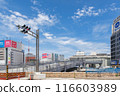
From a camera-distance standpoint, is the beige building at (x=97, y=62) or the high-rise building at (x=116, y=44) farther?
the beige building at (x=97, y=62)

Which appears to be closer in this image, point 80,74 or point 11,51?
point 80,74

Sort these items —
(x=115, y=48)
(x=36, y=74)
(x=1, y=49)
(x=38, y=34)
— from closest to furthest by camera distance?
1. (x=36, y=74)
2. (x=38, y=34)
3. (x=115, y=48)
4. (x=1, y=49)

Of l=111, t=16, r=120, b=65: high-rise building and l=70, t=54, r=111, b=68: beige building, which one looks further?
l=70, t=54, r=111, b=68: beige building

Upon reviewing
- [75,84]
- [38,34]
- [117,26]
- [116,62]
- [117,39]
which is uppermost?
[117,26]

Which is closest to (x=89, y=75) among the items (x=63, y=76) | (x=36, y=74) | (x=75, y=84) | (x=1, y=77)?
(x=63, y=76)

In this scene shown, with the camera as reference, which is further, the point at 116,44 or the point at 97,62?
the point at 97,62

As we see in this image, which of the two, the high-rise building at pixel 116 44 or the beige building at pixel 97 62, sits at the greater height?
the high-rise building at pixel 116 44

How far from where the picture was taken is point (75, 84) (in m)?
8.85

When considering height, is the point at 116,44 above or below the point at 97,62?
above

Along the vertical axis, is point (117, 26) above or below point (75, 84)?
above

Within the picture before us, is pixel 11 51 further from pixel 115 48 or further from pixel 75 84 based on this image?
pixel 75 84

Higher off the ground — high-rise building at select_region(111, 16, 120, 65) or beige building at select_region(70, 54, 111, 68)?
high-rise building at select_region(111, 16, 120, 65)

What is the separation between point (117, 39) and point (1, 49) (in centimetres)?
12814

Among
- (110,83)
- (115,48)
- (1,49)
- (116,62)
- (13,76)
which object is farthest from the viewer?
(1,49)
